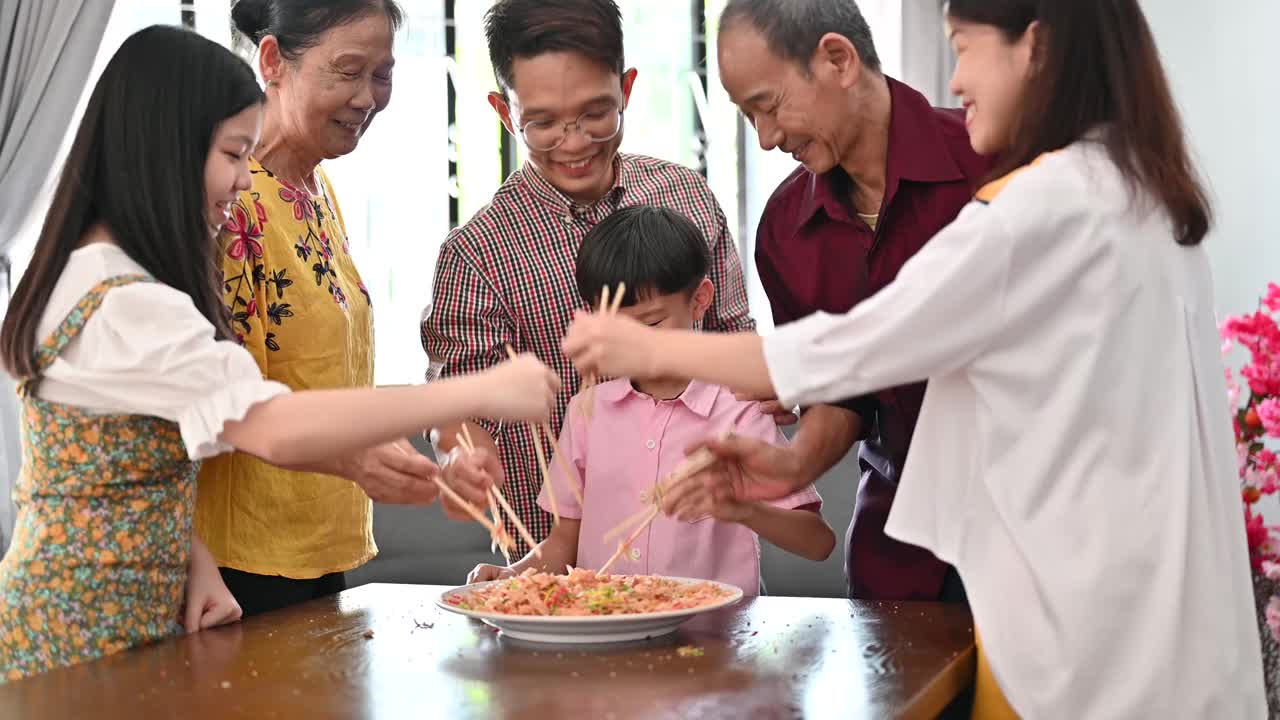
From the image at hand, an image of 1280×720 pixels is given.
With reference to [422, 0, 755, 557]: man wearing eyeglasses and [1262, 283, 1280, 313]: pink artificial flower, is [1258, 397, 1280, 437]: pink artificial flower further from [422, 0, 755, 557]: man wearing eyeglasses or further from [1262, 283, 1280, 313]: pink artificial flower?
[422, 0, 755, 557]: man wearing eyeglasses

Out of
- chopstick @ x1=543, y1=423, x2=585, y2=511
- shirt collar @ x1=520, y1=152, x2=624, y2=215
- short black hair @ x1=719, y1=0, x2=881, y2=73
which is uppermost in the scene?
short black hair @ x1=719, y1=0, x2=881, y2=73

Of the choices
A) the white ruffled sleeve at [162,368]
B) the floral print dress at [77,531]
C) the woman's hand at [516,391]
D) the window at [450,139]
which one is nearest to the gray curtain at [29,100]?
the window at [450,139]

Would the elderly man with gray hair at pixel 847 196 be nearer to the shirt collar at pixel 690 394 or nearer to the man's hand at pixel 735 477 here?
the man's hand at pixel 735 477

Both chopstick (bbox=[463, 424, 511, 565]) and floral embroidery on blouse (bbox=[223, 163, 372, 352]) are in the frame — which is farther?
floral embroidery on blouse (bbox=[223, 163, 372, 352])

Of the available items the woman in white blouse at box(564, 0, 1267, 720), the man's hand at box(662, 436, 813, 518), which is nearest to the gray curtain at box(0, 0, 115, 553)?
the man's hand at box(662, 436, 813, 518)

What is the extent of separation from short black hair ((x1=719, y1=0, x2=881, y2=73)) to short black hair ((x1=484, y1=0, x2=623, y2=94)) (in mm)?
282

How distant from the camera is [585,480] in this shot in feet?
7.73

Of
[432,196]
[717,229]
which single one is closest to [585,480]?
[717,229]

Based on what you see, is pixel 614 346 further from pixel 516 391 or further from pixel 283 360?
pixel 283 360

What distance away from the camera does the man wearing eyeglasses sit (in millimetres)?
2303

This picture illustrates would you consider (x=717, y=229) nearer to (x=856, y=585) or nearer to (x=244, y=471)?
(x=856, y=585)

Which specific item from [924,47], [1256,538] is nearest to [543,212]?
[1256,538]

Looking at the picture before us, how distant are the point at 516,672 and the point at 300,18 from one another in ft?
3.95

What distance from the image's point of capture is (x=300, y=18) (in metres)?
2.18
